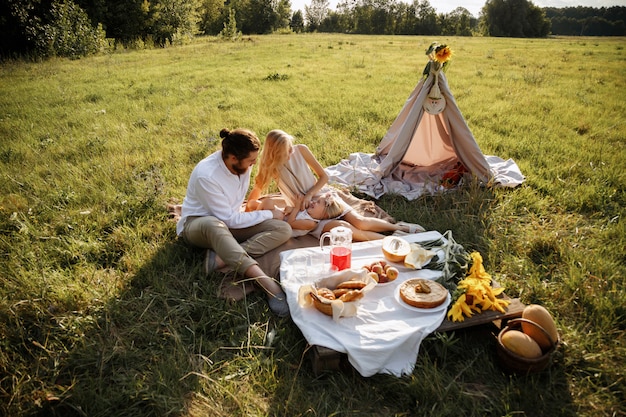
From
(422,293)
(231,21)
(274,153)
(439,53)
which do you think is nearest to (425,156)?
(439,53)

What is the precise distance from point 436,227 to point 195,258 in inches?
108

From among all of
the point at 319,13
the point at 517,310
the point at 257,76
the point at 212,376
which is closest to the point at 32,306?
the point at 212,376

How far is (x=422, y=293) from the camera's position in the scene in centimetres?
296

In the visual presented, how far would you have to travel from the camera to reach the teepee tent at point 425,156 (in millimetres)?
4984

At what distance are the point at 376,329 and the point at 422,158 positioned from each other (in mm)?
3696

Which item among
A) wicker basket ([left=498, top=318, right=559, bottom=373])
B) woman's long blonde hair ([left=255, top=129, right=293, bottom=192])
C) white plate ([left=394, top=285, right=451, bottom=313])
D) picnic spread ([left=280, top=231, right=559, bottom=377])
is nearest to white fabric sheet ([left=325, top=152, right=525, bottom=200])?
woman's long blonde hair ([left=255, top=129, right=293, bottom=192])

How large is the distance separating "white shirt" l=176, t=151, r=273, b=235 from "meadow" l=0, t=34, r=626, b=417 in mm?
524

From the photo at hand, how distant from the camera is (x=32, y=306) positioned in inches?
123

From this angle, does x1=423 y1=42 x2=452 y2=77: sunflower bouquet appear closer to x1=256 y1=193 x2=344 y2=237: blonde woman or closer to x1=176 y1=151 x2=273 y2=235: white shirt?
x1=256 y1=193 x2=344 y2=237: blonde woman

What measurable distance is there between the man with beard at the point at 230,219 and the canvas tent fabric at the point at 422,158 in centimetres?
192

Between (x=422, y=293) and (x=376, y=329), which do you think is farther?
(x=422, y=293)

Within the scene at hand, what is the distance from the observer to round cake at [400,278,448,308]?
2.84 m

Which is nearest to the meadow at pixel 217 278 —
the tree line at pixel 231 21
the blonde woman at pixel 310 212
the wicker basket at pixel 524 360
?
the wicker basket at pixel 524 360

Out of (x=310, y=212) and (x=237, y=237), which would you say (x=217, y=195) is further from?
(x=310, y=212)
